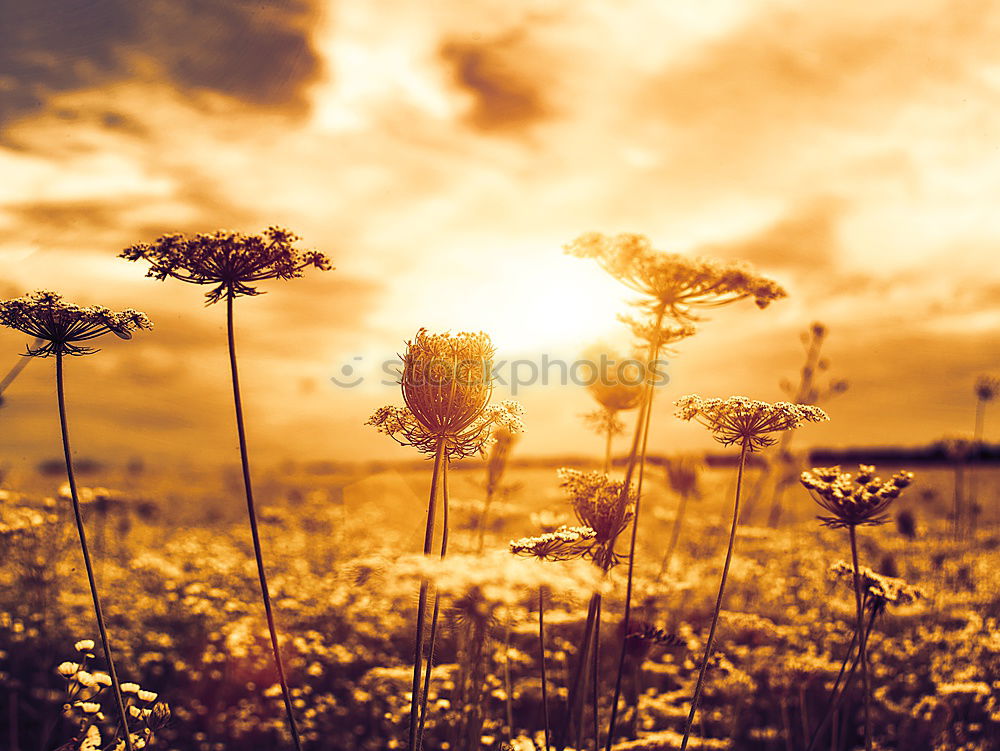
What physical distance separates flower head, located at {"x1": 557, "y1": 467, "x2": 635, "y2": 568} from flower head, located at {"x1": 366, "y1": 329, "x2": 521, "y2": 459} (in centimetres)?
77

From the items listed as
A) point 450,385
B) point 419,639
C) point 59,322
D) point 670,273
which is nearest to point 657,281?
point 670,273

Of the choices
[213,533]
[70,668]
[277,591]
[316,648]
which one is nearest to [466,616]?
[70,668]

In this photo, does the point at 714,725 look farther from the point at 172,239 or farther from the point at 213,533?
the point at 213,533

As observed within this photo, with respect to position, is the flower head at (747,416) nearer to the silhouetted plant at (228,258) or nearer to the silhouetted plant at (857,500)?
the silhouetted plant at (857,500)

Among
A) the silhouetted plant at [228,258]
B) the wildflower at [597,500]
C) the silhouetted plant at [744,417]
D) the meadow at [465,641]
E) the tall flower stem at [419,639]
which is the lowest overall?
the meadow at [465,641]

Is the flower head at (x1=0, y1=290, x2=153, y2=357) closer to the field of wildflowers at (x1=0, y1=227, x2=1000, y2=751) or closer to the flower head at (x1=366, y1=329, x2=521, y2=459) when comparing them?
the field of wildflowers at (x1=0, y1=227, x2=1000, y2=751)

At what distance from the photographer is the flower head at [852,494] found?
5.02m

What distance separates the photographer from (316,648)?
9.21 metres

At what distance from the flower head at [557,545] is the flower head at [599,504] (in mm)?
145

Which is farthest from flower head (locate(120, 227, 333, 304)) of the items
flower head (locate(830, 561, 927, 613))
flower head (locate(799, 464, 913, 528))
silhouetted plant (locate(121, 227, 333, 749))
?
flower head (locate(830, 561, 927, 613))

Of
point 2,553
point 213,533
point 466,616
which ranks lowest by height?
point 213,533

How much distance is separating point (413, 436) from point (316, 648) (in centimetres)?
555

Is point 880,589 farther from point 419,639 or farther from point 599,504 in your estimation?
point 419,639

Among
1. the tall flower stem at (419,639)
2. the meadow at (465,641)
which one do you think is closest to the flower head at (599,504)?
the meadow at (465,641)
